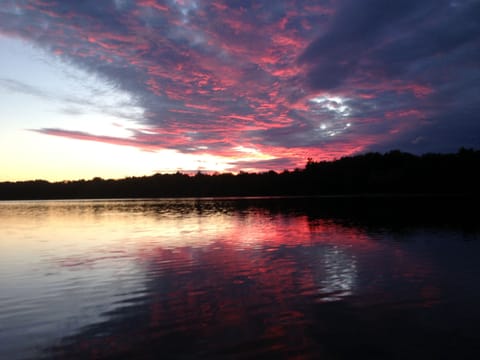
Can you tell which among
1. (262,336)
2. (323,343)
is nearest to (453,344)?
(323,343)

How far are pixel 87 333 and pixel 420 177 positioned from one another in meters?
165

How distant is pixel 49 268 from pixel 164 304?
1200 centimetres

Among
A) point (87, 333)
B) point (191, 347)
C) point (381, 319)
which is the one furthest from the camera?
point (381, 319)

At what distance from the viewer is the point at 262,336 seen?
1105 cm

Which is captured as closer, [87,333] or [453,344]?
[453,344]

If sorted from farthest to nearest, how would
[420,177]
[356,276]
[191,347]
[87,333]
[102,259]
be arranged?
1. [420,177]
2. [102,259]
3. [356,276]
4. [87,333]
5. [191,347]

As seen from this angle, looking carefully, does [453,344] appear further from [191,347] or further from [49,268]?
[49,268]

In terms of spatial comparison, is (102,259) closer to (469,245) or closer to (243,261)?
(243,261)

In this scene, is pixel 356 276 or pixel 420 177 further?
pixel 420 177

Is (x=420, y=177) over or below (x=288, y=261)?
over

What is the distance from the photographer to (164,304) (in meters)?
14.5

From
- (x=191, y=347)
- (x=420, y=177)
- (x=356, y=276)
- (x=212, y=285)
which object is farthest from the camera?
(x=420, y=177)

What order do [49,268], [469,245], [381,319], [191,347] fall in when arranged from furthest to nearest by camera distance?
[469,245] < [49,268] < [381,319] < [191,347]

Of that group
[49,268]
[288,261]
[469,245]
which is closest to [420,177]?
[469,245]
